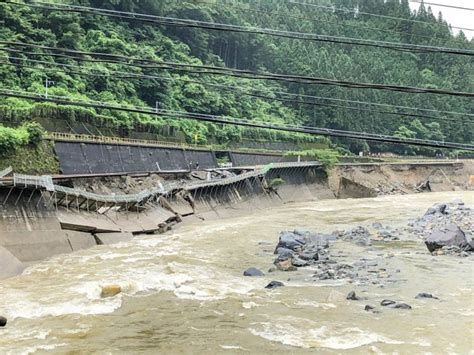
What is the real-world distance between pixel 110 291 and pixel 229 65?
94.1 m

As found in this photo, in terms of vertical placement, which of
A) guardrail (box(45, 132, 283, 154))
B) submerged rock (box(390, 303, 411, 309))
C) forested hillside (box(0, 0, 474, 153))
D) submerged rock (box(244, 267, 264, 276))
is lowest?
submerged rock (box(244, 267, 264, 276))

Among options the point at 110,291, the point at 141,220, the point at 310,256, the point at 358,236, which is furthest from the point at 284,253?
the point at 141,220

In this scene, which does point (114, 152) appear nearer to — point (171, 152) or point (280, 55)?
point (171, 152)

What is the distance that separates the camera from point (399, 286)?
17250 mm

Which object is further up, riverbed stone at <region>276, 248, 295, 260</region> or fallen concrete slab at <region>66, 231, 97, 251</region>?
riverbed stone at <region>276, 248, 295, 260</region>

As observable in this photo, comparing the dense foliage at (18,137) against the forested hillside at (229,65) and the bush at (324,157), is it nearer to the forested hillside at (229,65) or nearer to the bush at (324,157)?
the forested hillside at (229,65)

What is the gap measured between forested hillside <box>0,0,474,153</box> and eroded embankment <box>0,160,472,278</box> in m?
7.66

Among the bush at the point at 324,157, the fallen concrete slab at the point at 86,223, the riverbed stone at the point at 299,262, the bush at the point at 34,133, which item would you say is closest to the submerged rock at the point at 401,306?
the riverbed stone at the point at 299,262

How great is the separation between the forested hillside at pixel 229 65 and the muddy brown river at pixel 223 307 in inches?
360

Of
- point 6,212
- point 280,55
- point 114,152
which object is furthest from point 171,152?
point 280,55

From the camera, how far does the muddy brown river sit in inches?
Result: 471

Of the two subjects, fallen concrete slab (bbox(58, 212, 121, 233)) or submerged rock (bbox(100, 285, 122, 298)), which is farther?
fallen concrete slab (bbox(58, 212, 121, 233))

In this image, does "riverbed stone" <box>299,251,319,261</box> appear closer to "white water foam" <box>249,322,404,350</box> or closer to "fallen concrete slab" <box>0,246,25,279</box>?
"white water foam" <box>249,322,404,350</box>

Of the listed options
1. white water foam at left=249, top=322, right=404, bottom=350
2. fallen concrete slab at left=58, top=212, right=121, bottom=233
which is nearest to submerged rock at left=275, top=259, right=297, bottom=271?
white water foam at left=249, top=322, right=404, bottom=350
